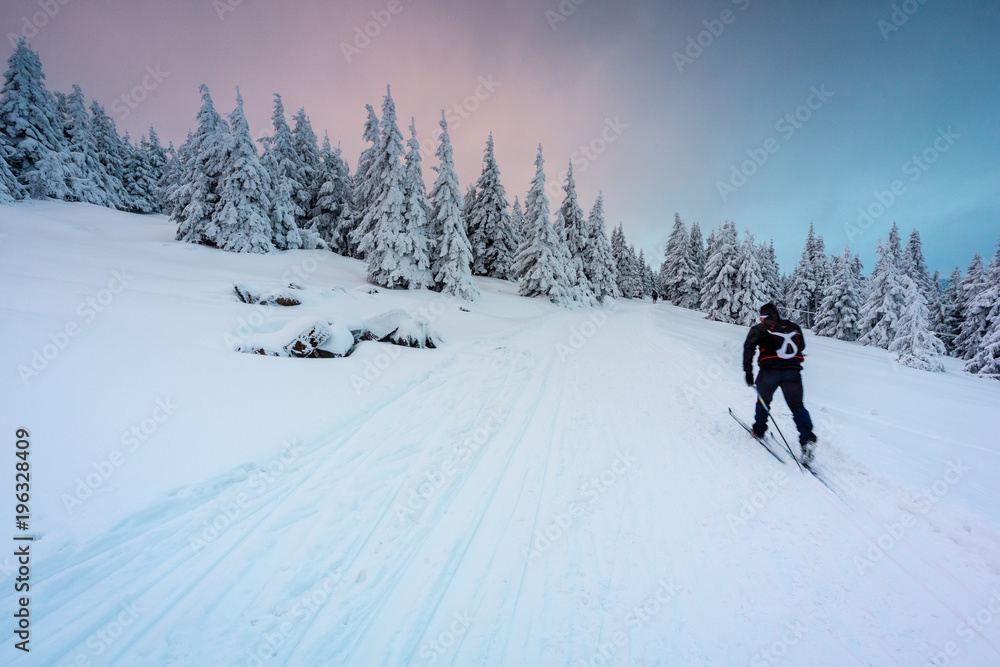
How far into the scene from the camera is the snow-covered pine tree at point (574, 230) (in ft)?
102

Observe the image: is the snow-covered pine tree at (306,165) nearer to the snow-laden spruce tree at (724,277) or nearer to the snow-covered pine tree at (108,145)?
the snow-covered pine tree at (108,145)

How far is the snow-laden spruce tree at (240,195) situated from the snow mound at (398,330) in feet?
51.1

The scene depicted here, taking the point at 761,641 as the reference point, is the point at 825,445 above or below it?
above

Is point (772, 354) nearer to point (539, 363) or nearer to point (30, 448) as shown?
point (539, 363)

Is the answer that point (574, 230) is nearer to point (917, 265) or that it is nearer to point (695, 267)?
point (695, 267)

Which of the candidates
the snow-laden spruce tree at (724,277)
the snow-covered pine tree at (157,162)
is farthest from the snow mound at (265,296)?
the snow-covered pine tree at (157,162)

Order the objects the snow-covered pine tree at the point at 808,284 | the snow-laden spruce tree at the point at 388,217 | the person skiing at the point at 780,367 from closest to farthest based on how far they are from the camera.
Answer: the person skiing at the point at 780,367 → the snow-laden spruce tree at the point at 388,217 → the snow-covered pine tree at the point at 808,284

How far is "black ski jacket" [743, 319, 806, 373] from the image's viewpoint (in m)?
4.75

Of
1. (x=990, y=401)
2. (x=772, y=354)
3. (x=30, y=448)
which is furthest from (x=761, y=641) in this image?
(x=990, y=401)

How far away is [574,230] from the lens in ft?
106

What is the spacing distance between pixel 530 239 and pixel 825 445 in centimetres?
2498

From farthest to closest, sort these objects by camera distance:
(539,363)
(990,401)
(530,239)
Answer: (530,239), (539,363), (990,401)

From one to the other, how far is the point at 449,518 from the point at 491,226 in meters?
29.7

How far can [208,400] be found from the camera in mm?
4898
